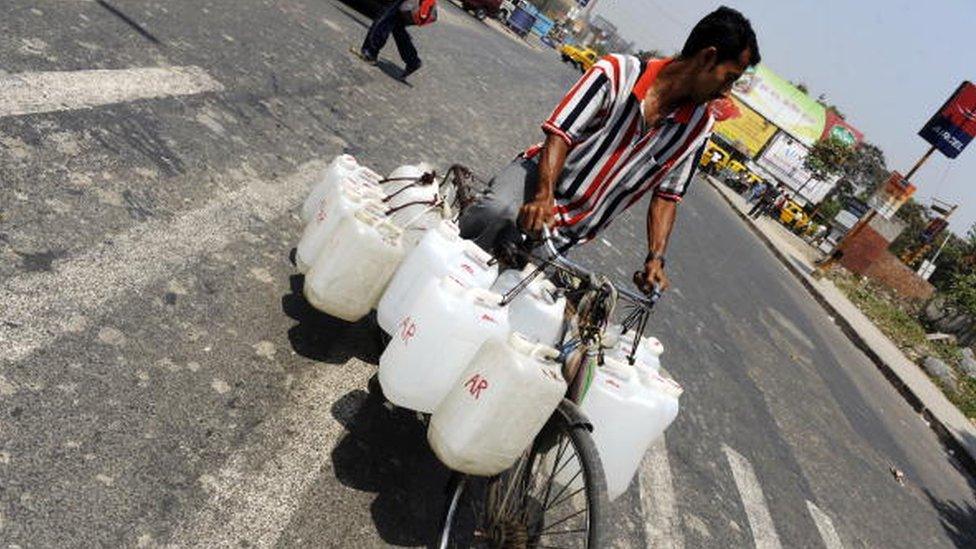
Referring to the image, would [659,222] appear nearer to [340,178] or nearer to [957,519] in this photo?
[340,178]

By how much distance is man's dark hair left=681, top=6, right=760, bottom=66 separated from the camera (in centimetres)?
292

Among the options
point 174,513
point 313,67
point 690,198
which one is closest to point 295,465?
point 174,513

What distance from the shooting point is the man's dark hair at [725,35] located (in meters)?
2.92

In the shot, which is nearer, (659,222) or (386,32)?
(659,222)

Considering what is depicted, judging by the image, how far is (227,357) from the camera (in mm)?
3117

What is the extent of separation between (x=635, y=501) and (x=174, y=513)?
2587 millimetres

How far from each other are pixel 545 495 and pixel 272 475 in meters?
1.02

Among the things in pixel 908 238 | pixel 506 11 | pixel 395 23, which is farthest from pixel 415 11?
pixel 908 238

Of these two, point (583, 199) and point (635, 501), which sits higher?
point (583, 199)

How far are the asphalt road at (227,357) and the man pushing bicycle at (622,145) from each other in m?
1.17

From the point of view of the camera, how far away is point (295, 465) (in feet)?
9.04

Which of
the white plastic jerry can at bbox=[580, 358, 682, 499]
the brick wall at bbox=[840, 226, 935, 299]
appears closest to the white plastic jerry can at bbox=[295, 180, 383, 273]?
the white plastic jerry can at bbox=[580, 358, 682, 499]

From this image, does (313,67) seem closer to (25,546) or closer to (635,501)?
(635,501)

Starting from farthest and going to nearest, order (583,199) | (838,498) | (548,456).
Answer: (838,498), (583,199), (548,456)
